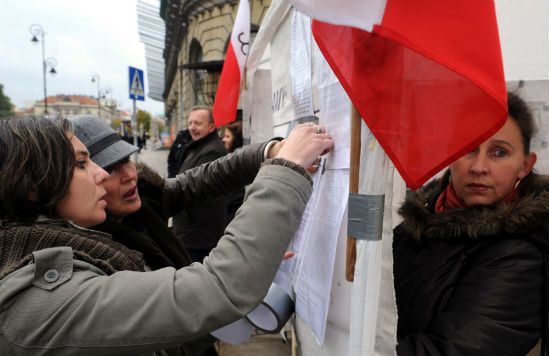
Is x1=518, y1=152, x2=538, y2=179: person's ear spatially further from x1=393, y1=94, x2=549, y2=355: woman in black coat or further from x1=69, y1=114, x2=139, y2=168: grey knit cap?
x1=69, y1=114, x2=139, y2=168: grey knit cap

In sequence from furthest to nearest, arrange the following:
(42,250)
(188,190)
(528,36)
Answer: (188,190), (528,36), (42,250)

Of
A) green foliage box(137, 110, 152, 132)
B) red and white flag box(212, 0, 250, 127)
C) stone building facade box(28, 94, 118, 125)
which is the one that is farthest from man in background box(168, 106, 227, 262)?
stone building facade box(28, 94, 118, 125)

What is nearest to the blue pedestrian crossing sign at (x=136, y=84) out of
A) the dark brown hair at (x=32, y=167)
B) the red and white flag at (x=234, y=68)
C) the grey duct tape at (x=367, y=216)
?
the red and white flag at (x=234, y=68)

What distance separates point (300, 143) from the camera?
1.12m

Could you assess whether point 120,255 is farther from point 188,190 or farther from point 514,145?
point 514,145

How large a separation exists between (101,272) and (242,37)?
6.58 ft

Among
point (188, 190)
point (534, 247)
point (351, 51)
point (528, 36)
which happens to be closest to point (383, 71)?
point (351, 51)

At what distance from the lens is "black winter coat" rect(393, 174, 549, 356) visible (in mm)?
1058

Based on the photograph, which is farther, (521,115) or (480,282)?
(521,115)

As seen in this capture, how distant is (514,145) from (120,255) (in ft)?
4.08

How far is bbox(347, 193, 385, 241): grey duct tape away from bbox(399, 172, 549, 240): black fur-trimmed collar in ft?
1.36

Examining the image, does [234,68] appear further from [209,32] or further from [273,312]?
[209,32]

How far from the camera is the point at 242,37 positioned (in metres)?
2.66

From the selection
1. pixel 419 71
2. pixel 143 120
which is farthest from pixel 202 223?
pixel 143 120
